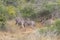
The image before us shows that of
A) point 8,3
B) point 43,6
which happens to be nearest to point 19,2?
point 8,3

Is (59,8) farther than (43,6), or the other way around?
(43,6)

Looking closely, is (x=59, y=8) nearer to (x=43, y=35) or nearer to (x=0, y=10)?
(x=0, y=10)

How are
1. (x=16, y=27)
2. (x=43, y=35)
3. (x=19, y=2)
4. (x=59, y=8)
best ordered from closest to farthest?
(x=43, y=35) < (x=16, y=27) < (x=59, y=8) < (x=19, y=2)

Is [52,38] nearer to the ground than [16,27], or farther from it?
farther from it

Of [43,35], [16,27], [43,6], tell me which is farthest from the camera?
[43,6]

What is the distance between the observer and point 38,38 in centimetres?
646

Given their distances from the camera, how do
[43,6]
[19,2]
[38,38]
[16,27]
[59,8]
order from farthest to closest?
[19,2] → [43,6] → [59,8] → [16,27] → [38,38]

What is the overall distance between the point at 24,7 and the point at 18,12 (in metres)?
0.61

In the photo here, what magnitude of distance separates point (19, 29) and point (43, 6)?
273 cm

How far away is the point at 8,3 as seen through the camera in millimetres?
11805

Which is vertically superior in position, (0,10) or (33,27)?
(0,10)

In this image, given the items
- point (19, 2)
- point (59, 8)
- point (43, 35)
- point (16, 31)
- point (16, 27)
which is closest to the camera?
point (43, 35)

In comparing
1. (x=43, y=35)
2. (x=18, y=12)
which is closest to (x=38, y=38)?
(x=43, y=35)

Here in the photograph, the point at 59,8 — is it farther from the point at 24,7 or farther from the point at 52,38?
the point at 52,38
